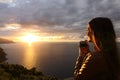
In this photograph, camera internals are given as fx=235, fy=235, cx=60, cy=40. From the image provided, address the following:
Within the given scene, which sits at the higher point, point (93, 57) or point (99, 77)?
point (93, 57)

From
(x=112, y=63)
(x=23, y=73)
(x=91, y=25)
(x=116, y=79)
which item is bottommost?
(x=23, y=73)

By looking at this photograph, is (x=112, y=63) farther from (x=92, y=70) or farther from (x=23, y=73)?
(x=23, y=73)

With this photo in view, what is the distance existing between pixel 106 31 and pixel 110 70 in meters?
0.51

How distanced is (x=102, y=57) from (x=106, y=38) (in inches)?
10.8

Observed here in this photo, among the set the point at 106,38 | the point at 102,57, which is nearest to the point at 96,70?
the point at 102,57

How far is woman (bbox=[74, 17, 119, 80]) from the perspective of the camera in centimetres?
284

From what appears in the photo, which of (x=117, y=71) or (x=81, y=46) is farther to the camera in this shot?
(x=81, y=46)

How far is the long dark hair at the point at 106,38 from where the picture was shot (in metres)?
2.90

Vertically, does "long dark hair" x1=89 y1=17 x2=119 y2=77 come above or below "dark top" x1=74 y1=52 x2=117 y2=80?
above

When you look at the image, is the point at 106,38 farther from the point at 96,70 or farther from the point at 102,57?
the point at 96,70

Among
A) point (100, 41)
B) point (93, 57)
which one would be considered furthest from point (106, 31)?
point (93, 57)

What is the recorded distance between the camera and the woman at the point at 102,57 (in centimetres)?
284

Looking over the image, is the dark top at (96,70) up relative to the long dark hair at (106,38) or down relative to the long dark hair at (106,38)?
down

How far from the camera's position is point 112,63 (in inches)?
114
